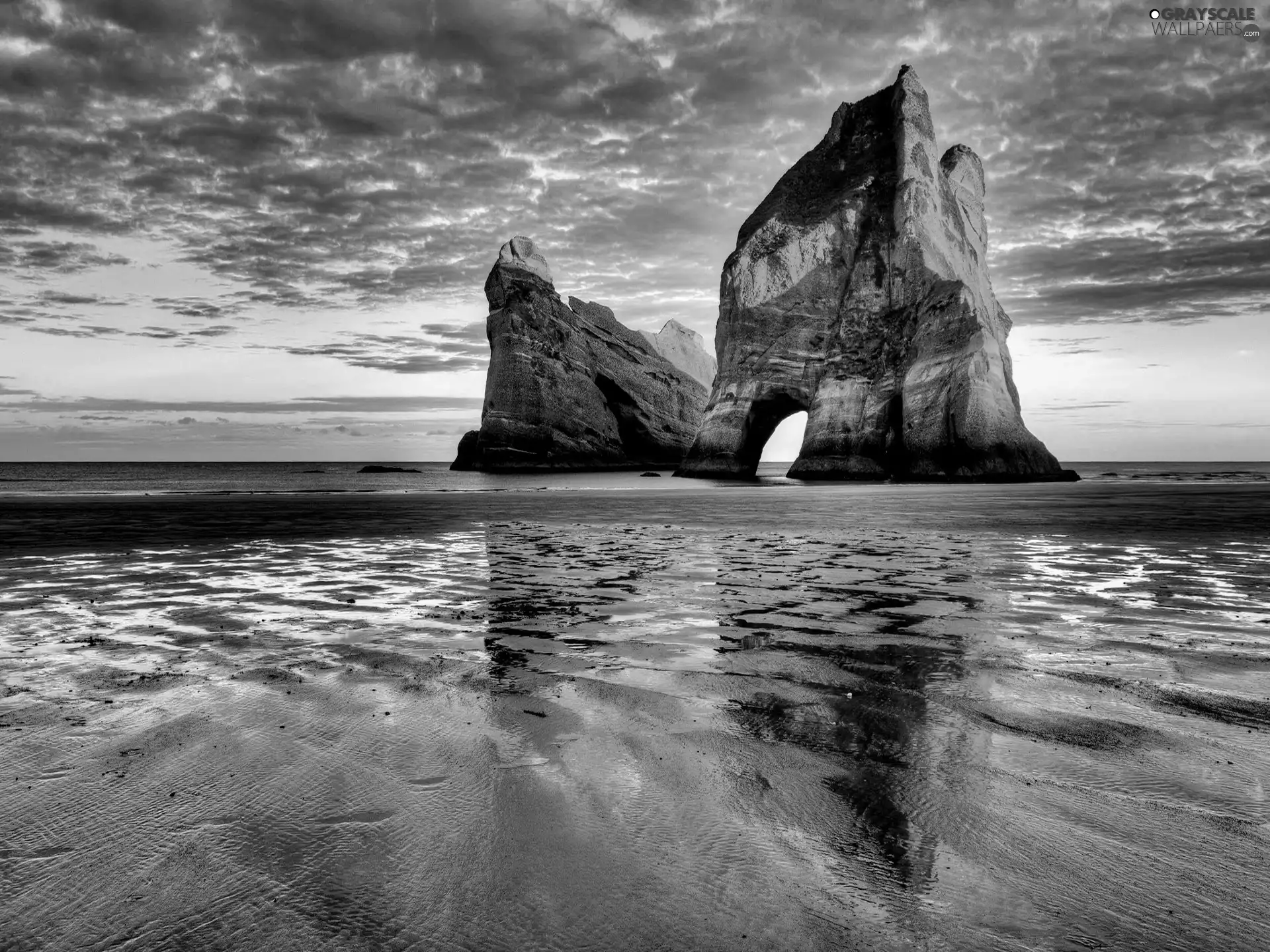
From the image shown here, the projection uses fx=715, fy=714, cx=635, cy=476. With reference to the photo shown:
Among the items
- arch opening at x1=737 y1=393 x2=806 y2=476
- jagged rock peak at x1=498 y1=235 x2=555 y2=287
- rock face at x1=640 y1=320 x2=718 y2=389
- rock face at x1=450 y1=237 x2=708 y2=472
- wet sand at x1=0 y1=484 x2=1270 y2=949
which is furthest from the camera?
rock face at x1=640 y1=320 x2=718 y2=389

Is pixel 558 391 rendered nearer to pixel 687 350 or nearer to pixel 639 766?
pixel 687 350

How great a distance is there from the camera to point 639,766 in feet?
10.2

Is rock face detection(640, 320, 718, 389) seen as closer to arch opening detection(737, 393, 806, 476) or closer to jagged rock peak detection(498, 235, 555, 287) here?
jagged rock peak detection(498, 235, 555, 287)

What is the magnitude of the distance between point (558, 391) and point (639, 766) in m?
76.7

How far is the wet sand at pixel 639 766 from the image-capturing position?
2025 mm

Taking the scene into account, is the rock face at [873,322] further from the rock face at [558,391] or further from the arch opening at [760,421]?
the rock face at [558,391]

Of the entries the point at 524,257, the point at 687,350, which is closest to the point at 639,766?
the point at 524,257

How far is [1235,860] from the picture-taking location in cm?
227

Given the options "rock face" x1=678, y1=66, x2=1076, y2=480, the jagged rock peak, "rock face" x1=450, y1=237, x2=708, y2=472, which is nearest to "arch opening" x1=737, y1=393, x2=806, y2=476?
"rock face" x1=678, y1=66, x2=1076, y2=480

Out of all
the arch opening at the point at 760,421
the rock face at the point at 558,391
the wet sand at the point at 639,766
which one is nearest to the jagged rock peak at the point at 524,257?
the rock face at the point at 558,391

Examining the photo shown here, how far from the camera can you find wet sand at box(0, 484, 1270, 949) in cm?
203

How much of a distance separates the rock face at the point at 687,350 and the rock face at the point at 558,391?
40.6 m

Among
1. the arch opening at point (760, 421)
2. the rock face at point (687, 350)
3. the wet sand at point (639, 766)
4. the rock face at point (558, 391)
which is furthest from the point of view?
the rock face at point (687, 350)

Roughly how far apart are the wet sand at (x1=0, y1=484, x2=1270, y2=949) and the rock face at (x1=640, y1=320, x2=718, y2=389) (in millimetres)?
127932
